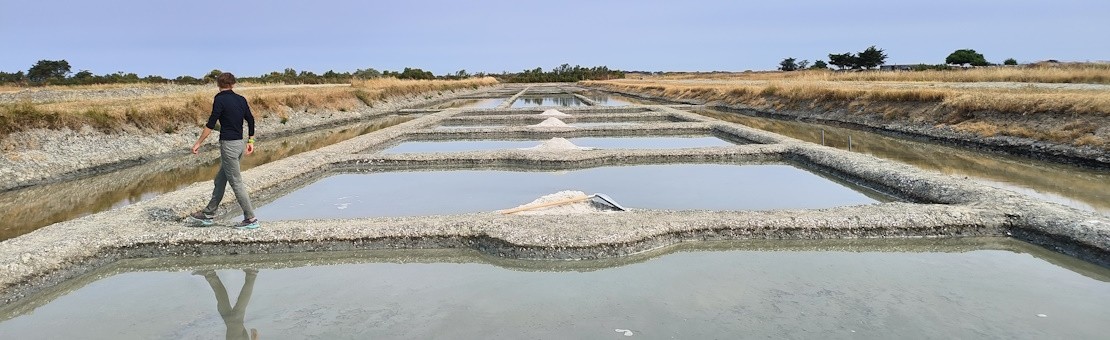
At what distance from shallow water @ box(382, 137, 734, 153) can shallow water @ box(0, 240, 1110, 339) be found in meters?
7.10

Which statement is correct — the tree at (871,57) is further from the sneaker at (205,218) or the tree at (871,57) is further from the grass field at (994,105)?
the sneaker at (205,218)

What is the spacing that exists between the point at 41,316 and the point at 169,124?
34.5ft

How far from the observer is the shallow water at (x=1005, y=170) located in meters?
6.55

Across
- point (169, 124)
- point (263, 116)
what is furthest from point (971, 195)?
point (263, 116)

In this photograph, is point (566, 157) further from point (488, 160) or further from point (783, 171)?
point (783, 171)

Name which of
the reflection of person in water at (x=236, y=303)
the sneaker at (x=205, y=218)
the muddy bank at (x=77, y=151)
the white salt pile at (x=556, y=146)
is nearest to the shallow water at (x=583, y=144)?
the white salt pile at (x=556, y=146)

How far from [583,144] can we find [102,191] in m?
7.62

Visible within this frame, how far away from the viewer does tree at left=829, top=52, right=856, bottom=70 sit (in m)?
54.9

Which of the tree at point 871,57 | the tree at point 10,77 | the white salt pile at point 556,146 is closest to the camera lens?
the white salt pile at point 556,146

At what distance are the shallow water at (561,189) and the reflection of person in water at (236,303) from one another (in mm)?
1750

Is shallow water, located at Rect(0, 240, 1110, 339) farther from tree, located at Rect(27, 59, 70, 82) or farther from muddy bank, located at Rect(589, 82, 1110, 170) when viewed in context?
tree, located at Rect(27, 59, 70, 82)

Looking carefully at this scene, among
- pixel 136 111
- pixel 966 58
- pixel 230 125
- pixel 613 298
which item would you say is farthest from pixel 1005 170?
pixel 966 58

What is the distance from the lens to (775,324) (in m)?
3.25

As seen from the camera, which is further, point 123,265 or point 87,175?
point 87,175
